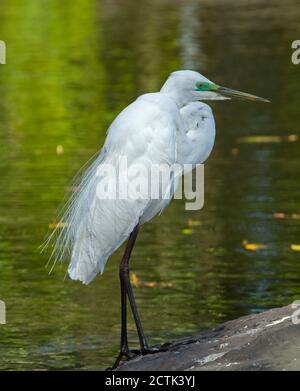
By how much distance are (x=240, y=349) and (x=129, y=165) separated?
1079mm

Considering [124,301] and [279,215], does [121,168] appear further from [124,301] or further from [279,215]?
[279,215]

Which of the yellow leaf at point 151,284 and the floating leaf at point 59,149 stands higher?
the floating leaf at point 59,149

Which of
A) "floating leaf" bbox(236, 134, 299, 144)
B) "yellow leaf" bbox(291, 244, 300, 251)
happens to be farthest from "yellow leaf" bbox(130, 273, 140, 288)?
"floating leaf" bbox(236, 134, 299, 144)

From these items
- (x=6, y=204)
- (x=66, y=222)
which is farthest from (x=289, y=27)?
(x=66, y=222)

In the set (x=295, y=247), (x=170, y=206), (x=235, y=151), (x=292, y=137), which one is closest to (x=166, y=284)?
(x=295, y=247)

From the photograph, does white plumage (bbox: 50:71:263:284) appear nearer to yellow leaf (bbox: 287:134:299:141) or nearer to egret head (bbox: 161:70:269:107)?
egret head (bbox: 161:70:269:107)

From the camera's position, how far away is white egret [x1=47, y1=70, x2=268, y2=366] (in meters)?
6.09

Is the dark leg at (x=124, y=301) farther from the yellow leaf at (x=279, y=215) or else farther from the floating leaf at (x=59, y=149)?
the floating leaf at (x=59, y=149)

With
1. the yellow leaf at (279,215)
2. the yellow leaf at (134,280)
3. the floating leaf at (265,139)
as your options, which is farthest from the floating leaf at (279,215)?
the floating leaf at (265,139)

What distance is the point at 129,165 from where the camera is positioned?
611 centimetres

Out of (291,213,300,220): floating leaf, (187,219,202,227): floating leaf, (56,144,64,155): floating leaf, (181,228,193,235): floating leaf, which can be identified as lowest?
(181,228,193,235): floating leaf

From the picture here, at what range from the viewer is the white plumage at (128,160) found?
6086 mm

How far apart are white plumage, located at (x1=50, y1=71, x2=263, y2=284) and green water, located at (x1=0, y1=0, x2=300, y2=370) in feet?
3.67

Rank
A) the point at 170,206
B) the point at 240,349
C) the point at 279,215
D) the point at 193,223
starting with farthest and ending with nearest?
1. the point at 170,206
2. the point at 279,215
3. the point at 193,223
4. the point at 240,349
